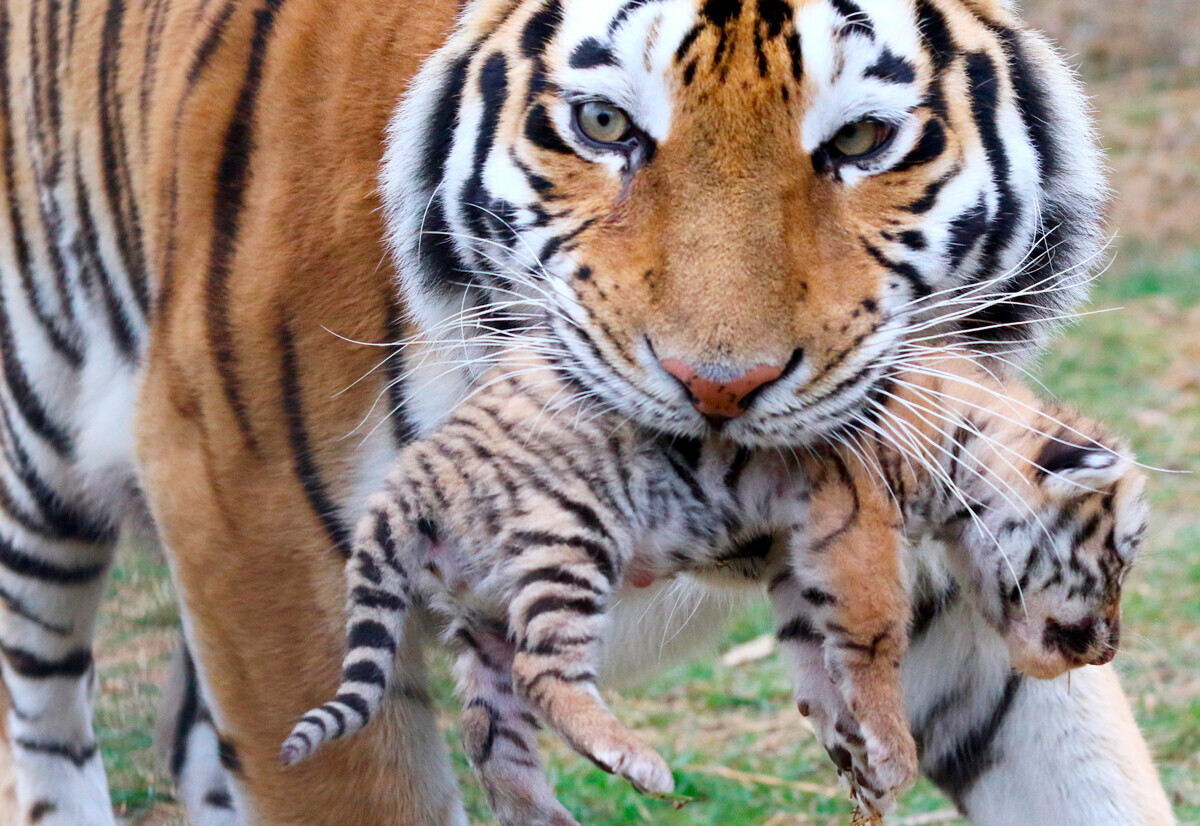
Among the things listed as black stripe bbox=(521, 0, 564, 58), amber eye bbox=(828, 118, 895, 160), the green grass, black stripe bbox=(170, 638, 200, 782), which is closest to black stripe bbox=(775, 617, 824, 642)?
amber eye bbox=(828, 118, 895, 160)

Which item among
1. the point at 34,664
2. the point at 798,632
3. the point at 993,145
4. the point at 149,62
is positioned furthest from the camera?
the point at 34,664

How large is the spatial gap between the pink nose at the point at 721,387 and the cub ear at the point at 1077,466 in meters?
0.29

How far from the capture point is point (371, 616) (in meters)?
1.58

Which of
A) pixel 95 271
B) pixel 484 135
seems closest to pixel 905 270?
pixel 484 135

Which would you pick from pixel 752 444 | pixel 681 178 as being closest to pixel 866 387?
pixel 752 444

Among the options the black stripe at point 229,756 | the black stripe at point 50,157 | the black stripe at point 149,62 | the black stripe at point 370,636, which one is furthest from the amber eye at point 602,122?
the black stripe at point 50,157

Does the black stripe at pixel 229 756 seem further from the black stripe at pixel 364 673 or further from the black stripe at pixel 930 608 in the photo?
the black stripe at pixel 930 608

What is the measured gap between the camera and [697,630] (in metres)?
2.26

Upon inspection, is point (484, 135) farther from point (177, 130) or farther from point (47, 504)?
point (47, 504)

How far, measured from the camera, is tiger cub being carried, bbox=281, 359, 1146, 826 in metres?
1.50

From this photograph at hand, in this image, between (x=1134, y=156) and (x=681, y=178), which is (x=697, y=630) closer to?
(x=681, y=178)

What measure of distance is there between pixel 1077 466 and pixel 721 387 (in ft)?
1.25

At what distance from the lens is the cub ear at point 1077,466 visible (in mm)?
1551

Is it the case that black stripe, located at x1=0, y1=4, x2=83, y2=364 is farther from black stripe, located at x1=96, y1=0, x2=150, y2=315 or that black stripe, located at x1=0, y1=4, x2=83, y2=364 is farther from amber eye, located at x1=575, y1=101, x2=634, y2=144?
amber eye, located at x1=575, y1=101, x2=634, y2=144
